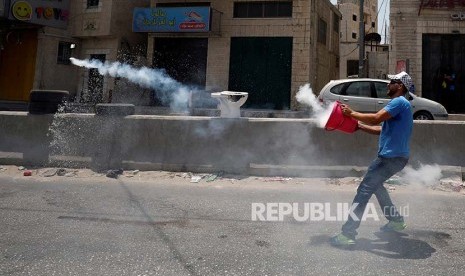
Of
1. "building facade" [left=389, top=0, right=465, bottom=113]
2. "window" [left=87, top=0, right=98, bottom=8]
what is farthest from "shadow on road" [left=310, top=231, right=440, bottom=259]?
"window" [left=87, top=0, right=98, bottom=8]

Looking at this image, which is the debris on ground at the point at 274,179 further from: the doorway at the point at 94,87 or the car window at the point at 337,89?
the doorway at the point at 94,87

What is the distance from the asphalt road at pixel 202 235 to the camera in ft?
10.2

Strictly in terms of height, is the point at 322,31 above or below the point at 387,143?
above

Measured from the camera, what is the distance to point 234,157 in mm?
6848

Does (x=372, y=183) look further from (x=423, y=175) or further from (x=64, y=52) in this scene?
(x=64, y=52)

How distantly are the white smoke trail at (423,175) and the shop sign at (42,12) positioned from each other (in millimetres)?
20837

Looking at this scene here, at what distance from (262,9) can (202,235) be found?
691 inches

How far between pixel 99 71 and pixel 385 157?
2183 cm

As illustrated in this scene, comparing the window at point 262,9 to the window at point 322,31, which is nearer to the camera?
the window at point 262,9

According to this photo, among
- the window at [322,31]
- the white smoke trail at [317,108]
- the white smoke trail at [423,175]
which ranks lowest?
the white smoke trail at [423,175]

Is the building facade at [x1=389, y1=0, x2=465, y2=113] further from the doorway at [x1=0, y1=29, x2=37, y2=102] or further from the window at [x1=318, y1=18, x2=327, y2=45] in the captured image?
the doorway at [x1=0, y1=29, x2=37, y2=102]

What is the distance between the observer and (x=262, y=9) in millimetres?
19531

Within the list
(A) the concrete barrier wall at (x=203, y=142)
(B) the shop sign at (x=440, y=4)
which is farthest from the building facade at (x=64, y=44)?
(B) the shop sign at (x=440, y=4)
